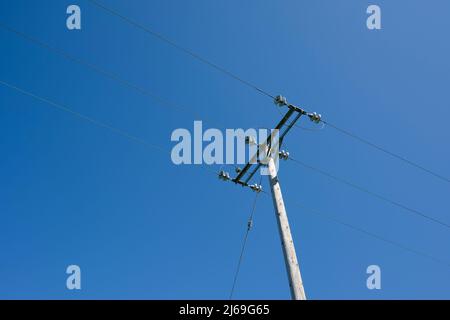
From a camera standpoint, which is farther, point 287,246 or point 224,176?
point 224,176

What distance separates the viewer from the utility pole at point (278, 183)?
7.44 meters

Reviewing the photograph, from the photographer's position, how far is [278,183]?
9.43 metres

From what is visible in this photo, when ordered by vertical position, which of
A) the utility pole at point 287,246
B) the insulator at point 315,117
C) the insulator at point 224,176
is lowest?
the utility pole at point 287,246

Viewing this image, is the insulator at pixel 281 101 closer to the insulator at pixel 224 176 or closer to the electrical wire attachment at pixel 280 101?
the electrical wire attachment at pixel 280 101

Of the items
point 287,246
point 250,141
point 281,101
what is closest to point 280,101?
point 281,101

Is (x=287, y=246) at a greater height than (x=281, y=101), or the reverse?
(x=281, y=101)

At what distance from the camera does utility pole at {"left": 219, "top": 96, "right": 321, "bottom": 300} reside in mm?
7444

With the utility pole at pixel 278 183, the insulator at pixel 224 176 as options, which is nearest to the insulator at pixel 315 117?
the utility pole at pixel 278 183

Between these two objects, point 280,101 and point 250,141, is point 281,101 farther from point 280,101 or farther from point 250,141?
point 250,141

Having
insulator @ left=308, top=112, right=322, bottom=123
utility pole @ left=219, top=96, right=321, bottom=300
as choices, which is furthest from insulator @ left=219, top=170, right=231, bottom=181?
insulator @ left=308, top=112, right=322, bottom=123

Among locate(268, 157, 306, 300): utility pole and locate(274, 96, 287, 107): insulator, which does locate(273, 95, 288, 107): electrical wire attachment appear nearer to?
locate(274, 96, 287, 107): insulator

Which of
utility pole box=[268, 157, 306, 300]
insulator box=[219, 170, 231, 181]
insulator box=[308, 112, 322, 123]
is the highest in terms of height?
insulator box=[308, 112, 322, 123]

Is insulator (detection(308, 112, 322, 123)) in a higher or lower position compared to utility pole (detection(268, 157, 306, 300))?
higher
